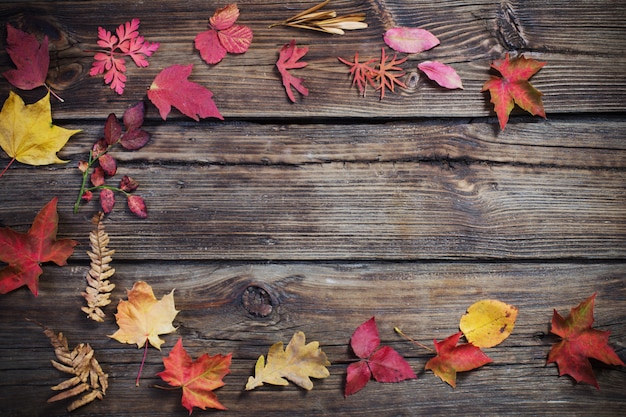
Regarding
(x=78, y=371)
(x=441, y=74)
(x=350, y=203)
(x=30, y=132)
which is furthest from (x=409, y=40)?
(x=78, y=371)

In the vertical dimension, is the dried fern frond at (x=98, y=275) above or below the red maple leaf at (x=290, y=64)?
below

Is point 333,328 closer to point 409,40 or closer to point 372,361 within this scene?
point 372,361

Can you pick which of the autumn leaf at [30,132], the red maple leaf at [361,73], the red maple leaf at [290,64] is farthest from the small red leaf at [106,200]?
the red maple leaf at [361,73]

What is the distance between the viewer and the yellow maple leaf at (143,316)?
1.25m

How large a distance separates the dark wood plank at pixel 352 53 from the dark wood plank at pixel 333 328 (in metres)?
0.37

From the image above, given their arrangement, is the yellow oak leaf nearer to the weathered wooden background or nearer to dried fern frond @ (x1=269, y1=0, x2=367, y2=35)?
the weathered wooden background

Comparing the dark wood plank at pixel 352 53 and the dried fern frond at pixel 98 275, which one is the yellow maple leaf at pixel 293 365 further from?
the dark wood plank at pixel 352 53

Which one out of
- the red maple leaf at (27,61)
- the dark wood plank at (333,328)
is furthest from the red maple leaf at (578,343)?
the red maple leaf at (27,61)

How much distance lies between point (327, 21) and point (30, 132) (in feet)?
2.37

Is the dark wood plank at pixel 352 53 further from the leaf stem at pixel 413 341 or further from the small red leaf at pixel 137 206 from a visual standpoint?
the leaf stem at pixel 413 341

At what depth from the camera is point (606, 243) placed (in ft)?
4.27

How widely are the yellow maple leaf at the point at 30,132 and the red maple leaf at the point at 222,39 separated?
1.15 feet

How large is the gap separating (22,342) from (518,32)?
4.43 feet

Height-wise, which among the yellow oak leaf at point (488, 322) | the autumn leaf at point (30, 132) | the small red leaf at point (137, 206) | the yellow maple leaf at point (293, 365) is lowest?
the yellow maple leaf at point (293, 365)
